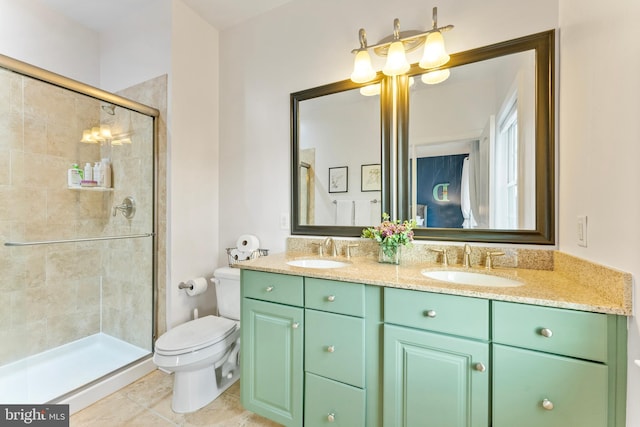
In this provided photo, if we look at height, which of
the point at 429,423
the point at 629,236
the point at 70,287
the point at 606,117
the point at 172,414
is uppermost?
the point at 606,117

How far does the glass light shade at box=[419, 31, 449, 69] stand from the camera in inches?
55.2

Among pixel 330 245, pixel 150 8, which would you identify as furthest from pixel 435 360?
pixel 150 8

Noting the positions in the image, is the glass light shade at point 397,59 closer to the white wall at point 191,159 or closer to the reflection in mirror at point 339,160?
the reflection in mirror at point 339,160

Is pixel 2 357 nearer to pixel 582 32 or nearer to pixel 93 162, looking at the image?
pixel 93 162

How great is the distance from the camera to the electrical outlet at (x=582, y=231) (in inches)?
40.7

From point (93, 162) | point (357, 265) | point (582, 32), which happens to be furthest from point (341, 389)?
point (93, 162)

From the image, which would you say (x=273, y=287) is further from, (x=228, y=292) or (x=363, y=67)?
(x=363, y=67)

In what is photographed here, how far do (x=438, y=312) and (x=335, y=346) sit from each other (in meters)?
0.48

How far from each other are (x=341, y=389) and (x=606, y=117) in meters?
1.43

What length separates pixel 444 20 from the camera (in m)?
1.50

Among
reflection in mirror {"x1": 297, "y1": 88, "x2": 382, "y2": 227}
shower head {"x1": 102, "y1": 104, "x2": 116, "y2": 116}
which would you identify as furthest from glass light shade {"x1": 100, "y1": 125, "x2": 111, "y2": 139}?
reflection in mirror {"x1": 297, "y1": 88, "x2": 382, "y2": 227}

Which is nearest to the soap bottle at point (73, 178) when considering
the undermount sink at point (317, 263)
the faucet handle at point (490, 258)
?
the undermount sink at point (317, 263)

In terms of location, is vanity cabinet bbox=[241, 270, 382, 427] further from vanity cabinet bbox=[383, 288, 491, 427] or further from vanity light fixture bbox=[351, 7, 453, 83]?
vanity light fixture bbox=[351, 7, 453, 83]

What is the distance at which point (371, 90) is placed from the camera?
1695 mm
